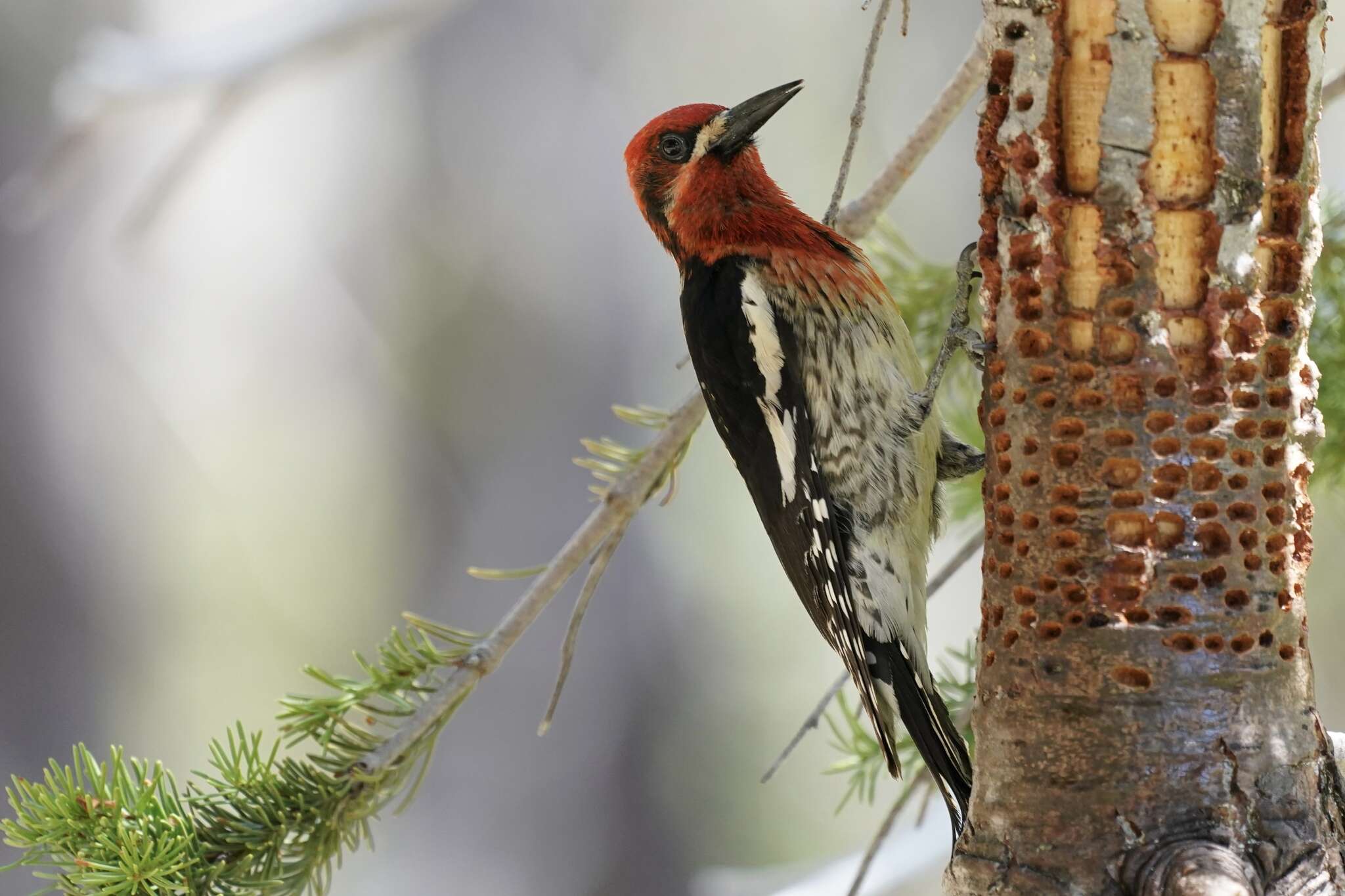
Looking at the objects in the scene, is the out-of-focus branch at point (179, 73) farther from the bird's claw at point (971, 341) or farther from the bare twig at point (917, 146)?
the bird's claw at point (971, 341)

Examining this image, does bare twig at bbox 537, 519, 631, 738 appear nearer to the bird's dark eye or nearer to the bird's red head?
the bird's red head

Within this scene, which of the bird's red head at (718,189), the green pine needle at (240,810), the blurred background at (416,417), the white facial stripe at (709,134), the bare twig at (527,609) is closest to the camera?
the green pine needle at (240,810)

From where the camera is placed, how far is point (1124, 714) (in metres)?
1.02

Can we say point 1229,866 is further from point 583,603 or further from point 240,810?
point 240,810

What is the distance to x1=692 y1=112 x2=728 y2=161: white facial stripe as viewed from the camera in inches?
74.9

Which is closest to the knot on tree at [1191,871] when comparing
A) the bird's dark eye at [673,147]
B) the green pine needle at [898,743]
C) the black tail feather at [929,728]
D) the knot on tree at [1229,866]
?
the knot on tree at [1229,866]

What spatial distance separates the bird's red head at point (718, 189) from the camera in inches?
70.9

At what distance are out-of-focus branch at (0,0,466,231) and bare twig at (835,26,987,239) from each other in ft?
9.79

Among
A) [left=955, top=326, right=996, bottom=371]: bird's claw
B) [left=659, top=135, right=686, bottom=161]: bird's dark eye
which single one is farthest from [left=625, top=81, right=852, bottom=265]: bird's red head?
[left=955, top=326, right=996, bottom=371]: bird's claw

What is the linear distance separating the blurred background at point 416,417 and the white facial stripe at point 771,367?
2.58m

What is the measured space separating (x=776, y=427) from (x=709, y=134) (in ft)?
1.52

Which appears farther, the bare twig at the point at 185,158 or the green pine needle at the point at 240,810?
the bare twig at the point at 185,158

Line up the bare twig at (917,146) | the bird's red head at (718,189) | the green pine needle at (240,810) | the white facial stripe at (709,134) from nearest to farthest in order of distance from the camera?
the green pine needle at (240,810) → the bare twig at (917,146) → the bird's red head at (718,189) → the white facial stripe at (709,134)

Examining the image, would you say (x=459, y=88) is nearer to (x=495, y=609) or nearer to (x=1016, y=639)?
(x=495, y=609)
